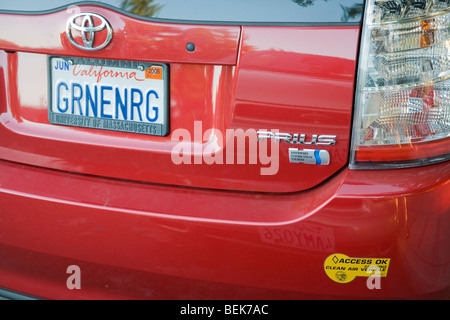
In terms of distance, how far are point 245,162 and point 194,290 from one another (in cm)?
42

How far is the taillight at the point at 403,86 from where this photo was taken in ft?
5.25

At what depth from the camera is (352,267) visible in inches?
65.2

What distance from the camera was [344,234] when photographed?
1.63 meters

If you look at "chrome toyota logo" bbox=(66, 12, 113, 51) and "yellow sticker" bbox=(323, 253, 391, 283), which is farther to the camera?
"chrome toyota logo" bbox=(66, 12, 113, 51)

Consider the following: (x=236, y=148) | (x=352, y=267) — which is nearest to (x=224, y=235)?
(x=236, y=148)

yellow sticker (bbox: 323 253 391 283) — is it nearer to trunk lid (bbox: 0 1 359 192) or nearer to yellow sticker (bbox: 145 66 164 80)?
trunk lid (bbox: 0 1 359 192)

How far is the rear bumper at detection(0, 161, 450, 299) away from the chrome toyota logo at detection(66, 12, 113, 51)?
1.41ft

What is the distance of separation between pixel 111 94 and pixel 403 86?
86cm

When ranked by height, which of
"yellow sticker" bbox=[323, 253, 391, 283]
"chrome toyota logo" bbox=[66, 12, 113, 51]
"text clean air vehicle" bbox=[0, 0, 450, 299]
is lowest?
"yellow sticker" bbox=[323, 253, 391, 283]

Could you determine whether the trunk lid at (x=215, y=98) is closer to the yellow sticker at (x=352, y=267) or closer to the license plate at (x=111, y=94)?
the license plate at (x=111, y=94)

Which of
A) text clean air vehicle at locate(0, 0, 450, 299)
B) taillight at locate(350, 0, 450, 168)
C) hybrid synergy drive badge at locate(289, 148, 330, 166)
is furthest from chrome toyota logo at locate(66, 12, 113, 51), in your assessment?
taillight at locate(350, 0, 450, 168)

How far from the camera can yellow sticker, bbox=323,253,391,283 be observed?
5.40 feet
